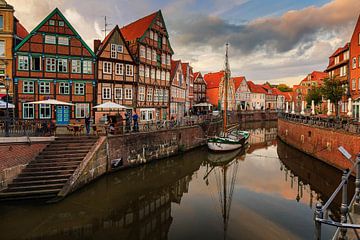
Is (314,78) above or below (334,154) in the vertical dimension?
above

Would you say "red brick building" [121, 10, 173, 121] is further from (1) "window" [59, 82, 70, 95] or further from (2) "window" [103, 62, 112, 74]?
(1) "window" [59, 82, 70, 95]

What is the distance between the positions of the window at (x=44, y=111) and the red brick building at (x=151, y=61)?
9613 mm

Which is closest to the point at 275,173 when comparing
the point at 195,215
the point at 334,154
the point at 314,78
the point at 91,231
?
the point at 334,154

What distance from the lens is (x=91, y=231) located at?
11.1 m

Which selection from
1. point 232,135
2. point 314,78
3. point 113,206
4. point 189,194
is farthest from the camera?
point 314,78

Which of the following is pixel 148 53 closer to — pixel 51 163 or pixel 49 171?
pixel 51 163

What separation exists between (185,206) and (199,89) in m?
48.4

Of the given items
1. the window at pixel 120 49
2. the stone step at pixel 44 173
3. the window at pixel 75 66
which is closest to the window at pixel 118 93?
the window at pixel 120 49

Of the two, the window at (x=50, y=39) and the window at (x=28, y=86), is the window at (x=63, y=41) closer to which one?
the window at (x=50, y=39)

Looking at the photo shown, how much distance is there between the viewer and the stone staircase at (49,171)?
13320 millimetres

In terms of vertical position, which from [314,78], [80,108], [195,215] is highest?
[314,78]

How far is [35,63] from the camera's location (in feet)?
78.9

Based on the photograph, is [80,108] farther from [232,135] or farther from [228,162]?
[232,135]

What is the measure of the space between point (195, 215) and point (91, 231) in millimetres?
5125
